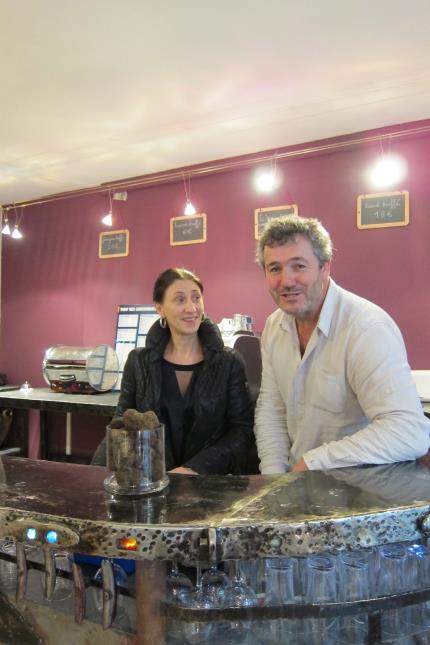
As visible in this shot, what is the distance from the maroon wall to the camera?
322 centimetres

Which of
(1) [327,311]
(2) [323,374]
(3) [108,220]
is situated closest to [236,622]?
(2) [323,374]

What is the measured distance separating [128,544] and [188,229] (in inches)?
137

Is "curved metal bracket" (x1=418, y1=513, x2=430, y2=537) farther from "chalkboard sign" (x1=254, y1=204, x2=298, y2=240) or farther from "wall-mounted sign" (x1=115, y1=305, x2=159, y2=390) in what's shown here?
"wall-mounted sign" (x1=115, y1=305, x2=159, y2=390)

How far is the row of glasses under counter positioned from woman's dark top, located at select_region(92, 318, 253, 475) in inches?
31.0

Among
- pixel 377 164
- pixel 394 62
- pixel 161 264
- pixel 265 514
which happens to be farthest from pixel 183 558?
pixel 161 264

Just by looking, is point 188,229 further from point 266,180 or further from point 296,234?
point 296,234

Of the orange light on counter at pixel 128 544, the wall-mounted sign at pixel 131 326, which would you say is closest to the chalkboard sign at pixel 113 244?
the wall-mounted sign at pixel 131 326

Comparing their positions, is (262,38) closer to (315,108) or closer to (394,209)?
(315,108)

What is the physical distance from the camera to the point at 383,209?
3.28 metres

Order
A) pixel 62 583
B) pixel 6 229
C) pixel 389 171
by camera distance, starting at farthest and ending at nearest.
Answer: pixel 6 229
pixel 389 171
pixel 62 583

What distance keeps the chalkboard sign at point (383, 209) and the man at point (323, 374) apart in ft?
6.48

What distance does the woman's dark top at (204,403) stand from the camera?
1.83 meters

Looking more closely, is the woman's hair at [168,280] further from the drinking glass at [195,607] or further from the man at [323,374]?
the drinking glass at [195,607]

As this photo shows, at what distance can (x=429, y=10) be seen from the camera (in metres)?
2.07
